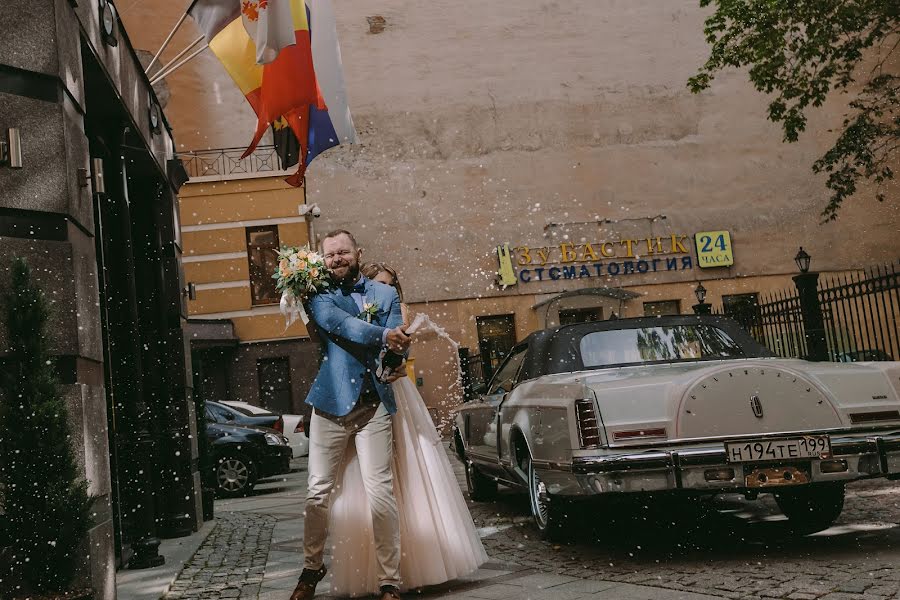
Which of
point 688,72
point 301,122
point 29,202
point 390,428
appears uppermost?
point 688,72

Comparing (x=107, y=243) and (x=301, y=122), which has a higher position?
(x=301, y=122)

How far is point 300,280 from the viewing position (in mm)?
5441

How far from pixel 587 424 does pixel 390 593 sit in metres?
1.67

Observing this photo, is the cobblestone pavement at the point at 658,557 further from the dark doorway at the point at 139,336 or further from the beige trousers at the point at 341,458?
the dark doorway at the point at 139,336

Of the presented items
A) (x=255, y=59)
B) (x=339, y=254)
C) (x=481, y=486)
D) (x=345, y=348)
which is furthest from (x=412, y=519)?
(x=255, y=59)

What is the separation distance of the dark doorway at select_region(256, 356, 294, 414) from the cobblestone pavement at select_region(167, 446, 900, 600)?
18019 mm

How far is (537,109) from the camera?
1152 inches

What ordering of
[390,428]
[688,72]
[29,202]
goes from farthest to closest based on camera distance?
[688,72], [390,428], [29,202]

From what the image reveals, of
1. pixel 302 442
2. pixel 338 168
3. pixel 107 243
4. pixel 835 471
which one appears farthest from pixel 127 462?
pixel 338 168

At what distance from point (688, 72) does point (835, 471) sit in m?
26.2

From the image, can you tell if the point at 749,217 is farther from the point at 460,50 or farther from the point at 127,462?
the point at 127,462

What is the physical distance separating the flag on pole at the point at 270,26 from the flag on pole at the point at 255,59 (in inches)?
0.9

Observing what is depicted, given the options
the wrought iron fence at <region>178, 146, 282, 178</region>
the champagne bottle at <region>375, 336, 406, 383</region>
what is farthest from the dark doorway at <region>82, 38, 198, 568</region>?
the wrought iron fence at <region>178, 146, 282, 178</region>

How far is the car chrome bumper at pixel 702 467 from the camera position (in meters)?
5.72
